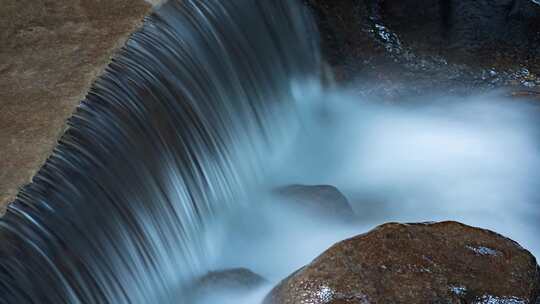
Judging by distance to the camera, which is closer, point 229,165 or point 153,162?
point 153,162

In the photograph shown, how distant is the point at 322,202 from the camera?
503cm

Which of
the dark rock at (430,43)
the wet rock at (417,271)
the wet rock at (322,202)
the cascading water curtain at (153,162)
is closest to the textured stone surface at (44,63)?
the cascading water curtain at (153,162)

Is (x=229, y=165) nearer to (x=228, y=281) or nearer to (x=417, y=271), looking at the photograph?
(x=228, y=281)

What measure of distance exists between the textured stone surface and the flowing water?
0.28 ft

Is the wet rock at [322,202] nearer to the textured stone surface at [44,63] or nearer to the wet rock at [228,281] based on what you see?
the wet rock at [228,281]

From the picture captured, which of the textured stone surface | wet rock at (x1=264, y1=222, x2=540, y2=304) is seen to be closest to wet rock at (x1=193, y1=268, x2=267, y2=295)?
wet rock at (x1=264, y1=222, x2=540, y2=304)

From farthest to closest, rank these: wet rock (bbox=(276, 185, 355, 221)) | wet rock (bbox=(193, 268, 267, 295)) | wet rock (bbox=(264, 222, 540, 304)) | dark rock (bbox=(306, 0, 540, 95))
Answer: dark rock (bbox=(306, 0, 540, 95)) < wet rock (bbox=(276, 185, 355, 221)) < wet rock (bbox=(193, 268, 267, 295)) < wet rock (bbox=(264, 222, 540, 304))

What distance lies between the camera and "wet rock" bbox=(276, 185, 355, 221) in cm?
502

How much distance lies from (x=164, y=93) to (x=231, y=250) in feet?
3.45

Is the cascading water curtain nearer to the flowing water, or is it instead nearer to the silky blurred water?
the flowing water

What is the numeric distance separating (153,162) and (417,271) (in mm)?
1537

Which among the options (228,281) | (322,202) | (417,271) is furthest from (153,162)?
(417,271)

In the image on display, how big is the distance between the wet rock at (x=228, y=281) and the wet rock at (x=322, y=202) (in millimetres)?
647

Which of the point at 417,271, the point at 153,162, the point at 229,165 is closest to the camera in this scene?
the point at 417,271
